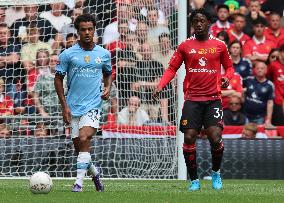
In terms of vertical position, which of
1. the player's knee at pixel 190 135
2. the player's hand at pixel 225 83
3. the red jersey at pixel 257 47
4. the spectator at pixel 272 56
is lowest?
the player's knee at pixel 190 135

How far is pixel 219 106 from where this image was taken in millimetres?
10875

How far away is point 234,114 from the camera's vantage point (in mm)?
16984

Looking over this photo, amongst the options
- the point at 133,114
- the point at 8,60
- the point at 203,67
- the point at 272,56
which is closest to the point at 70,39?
the point at 8,60

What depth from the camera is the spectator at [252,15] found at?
19.0 meters

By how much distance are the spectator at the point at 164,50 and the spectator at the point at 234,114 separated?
243 centimetres

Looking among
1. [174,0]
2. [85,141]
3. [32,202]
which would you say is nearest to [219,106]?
[85,141]

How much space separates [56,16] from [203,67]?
4644mm

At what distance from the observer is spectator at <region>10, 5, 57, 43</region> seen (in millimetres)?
15180

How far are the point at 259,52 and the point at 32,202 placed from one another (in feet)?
36.9

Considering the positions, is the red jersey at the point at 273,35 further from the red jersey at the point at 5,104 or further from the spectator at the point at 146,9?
the red jersey at the point at 5,104

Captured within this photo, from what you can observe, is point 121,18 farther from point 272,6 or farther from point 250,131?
point 272,6

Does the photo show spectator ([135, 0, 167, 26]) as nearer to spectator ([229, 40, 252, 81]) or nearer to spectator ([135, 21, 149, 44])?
spectator ([135, 21, 149, 44])

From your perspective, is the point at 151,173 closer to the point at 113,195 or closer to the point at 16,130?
the point at 16,130

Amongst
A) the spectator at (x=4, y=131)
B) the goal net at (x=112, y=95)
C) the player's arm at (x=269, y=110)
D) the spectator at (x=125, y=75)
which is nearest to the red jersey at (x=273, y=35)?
the player's arm at (x=269, y=110)
